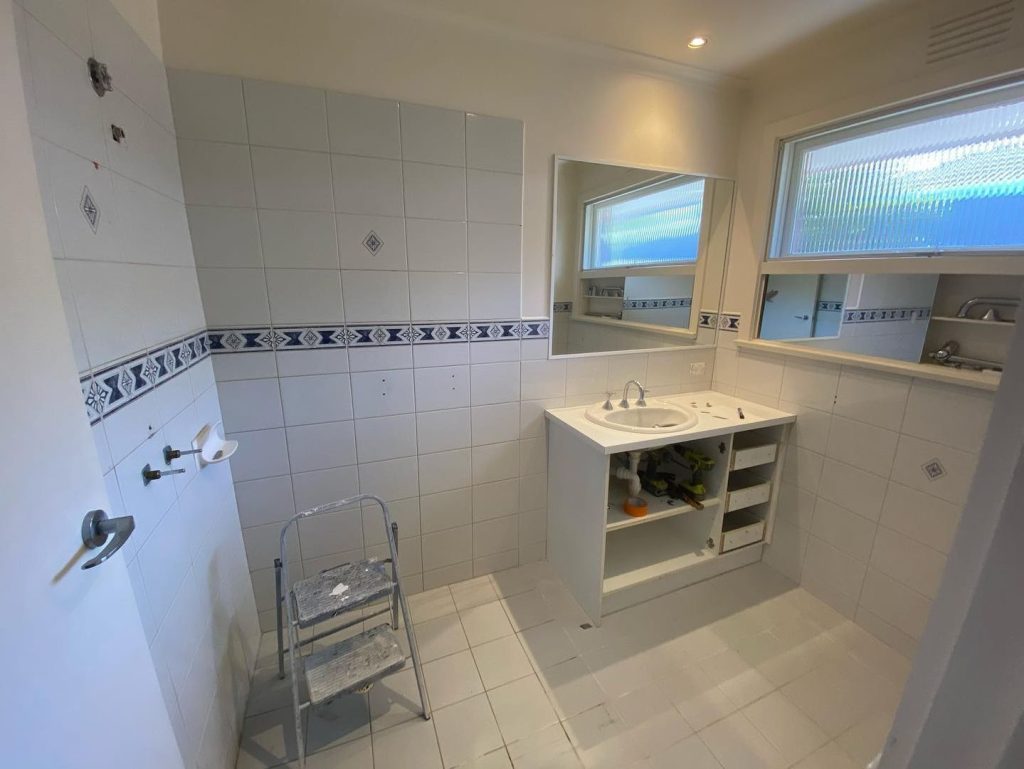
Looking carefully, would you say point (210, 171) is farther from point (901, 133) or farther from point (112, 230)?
point (901, 133)

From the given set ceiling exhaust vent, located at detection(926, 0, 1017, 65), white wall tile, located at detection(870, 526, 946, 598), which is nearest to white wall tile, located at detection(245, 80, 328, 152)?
ceiling exhaust vent, located at detection(926, 0, 1017, 65)

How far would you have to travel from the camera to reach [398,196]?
1512 millimetres

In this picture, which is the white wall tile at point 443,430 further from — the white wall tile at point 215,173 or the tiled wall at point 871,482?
the tiled wall at point 871,482

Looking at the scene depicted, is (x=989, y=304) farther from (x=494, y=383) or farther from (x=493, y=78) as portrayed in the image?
(x=493, y=78)

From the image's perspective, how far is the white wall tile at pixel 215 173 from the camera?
4.21 ft

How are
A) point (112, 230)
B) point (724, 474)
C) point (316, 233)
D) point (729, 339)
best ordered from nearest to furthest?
1. point (112, 230)
2. point (316, 233)
3. point (724, 474)
4. point (729, 339)

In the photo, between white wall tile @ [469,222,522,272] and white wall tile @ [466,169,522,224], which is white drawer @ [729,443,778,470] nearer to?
white wall tile @ [469,222,522,272]

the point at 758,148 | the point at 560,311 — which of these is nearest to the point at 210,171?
the point at 560,311

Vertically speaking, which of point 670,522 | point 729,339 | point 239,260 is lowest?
point 670,522

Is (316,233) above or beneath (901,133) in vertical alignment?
beneath

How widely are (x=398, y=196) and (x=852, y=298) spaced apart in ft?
6.45

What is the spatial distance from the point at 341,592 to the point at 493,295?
124 cm

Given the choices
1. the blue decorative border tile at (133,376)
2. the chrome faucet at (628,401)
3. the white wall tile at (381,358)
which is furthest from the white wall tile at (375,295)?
the chrome faucet at (628,401)

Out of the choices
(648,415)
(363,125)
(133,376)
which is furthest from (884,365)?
(133,376)
